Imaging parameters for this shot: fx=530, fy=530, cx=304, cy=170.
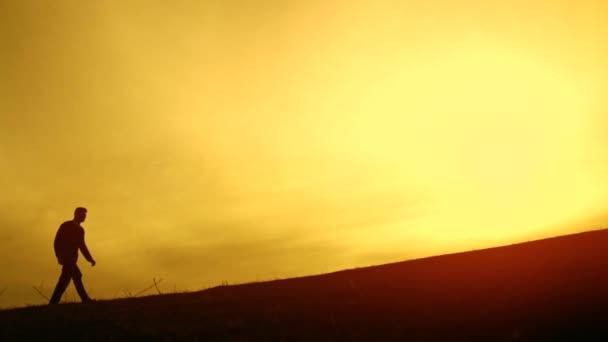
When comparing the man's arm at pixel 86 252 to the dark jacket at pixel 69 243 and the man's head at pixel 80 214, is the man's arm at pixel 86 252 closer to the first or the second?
the dark jacket at pixel 69 243

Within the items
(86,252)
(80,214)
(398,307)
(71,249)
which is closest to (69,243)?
(71,249)

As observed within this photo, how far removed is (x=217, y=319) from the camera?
861cm

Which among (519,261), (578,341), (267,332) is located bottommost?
(578,341)

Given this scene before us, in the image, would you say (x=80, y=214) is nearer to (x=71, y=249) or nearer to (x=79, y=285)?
(x=71, y=249)

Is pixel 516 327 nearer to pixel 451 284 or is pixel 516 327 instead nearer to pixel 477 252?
pixel 451 284

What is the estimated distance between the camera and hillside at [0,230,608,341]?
279 inches

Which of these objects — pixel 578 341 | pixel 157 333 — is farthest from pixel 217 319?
pixel 578 341

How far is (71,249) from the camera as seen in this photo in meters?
13.2

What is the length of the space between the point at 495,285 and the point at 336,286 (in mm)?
2918

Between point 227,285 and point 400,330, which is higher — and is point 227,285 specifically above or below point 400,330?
above

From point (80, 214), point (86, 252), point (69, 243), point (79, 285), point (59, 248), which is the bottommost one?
point (79, 285)

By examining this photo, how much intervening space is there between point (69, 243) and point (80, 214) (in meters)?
0.77

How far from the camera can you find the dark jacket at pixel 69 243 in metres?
13.1

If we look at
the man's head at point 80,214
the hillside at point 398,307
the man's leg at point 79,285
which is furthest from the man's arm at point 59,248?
the hillside at point 398,307
